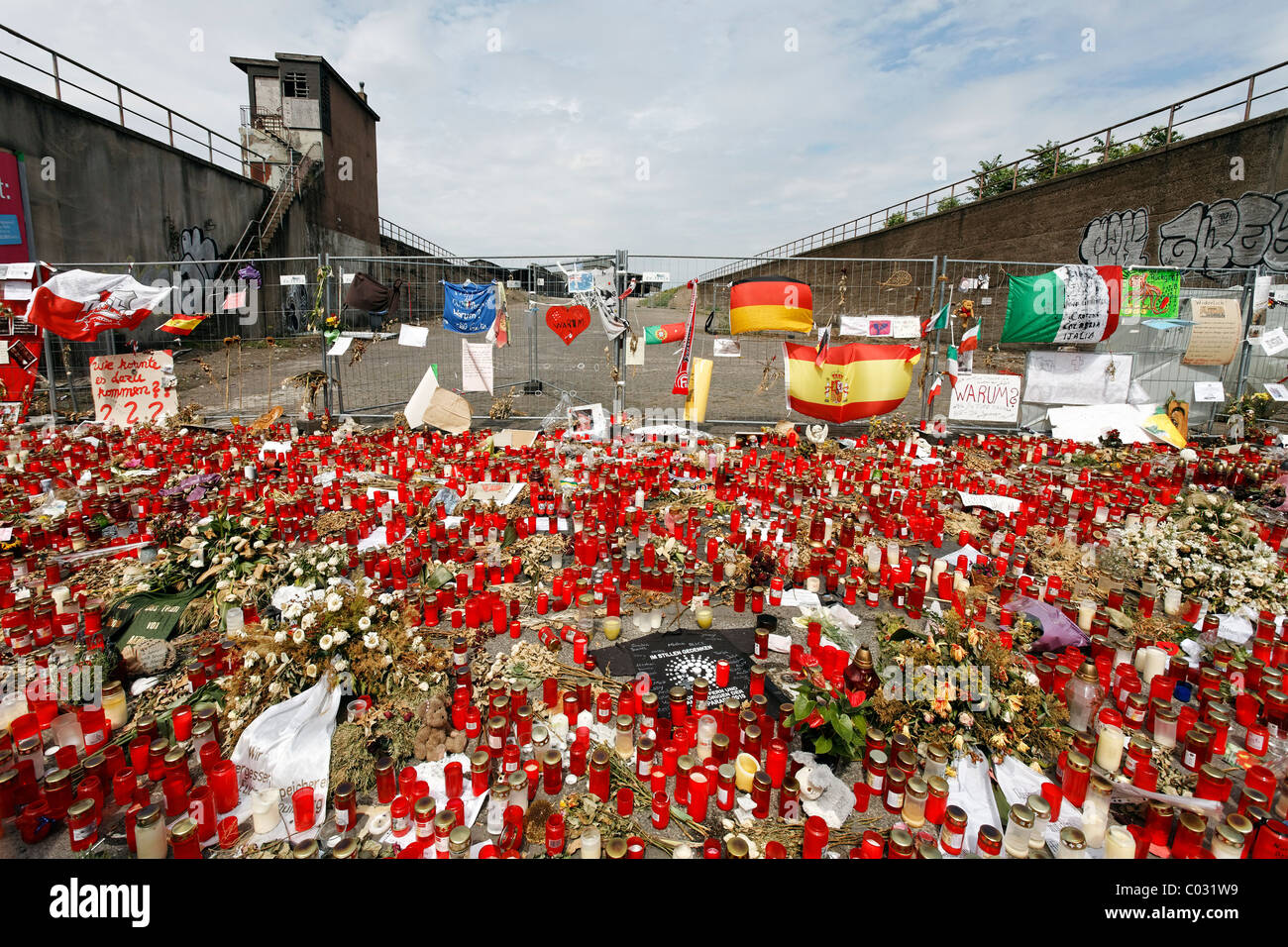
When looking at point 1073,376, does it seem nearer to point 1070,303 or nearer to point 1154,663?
point 1070,303

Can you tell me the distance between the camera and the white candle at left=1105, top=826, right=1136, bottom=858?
222 cm

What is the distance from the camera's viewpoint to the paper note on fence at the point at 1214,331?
9.32 metres

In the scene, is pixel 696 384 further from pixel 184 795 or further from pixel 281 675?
pixel 184 795

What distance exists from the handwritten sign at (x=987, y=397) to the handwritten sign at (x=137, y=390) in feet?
41.6

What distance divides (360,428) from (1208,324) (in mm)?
13439

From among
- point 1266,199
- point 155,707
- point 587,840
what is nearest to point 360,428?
point 155,707

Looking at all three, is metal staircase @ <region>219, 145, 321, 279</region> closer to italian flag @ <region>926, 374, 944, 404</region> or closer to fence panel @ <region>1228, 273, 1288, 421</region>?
italian flag @ <region>926, 374, 944, 404</region>

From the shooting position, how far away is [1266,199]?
1197 cm

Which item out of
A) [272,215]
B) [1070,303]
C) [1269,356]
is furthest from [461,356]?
[1269,356]

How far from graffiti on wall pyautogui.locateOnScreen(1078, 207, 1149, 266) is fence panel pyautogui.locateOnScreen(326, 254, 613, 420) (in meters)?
13.6

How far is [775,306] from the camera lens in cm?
848

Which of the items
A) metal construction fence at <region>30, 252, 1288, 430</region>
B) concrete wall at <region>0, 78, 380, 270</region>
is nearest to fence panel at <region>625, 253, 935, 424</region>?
metal construction fence at <region>30, 252, 1288, 430</region>

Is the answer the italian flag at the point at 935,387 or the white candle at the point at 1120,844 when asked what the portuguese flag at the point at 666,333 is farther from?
the white candle at the point at 1120,844
